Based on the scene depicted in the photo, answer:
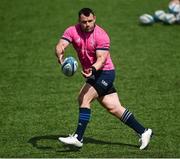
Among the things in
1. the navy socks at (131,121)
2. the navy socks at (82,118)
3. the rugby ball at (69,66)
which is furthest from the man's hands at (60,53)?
the navy socks at (131,121)

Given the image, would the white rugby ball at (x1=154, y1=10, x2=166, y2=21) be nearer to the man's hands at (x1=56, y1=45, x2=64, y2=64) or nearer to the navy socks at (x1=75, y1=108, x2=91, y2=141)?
the man's hands at (x1=56, y1=45, x2=64, y2=64)

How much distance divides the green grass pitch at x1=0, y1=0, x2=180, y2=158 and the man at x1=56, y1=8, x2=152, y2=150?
0.40 meters

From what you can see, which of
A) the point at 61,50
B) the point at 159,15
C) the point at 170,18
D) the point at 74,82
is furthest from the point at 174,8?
the point at 61,50

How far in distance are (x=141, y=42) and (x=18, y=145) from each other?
25.1 ft

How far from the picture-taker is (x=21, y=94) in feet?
41.9

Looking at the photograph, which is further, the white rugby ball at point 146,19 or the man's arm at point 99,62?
the white rugby ball at point 146,19

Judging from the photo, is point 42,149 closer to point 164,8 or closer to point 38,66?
point 38,66

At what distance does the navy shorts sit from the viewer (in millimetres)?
9484

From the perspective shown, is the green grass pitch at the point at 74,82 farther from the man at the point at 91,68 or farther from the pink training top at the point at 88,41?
the pink training top at the point at 88,41

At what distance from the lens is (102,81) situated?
948 centimetres

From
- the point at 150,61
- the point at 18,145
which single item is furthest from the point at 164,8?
the point at 18,145

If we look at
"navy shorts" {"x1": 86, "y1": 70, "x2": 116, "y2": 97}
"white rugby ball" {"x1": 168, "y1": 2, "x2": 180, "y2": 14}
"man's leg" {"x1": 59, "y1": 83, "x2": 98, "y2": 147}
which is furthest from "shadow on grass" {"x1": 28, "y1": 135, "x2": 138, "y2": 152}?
"white rugby ball" {"x1": 168, "y1": 2, "x2": 180, "y2": 14}

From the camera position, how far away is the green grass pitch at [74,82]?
32.4ft

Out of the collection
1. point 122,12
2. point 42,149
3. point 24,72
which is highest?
point 122,12
